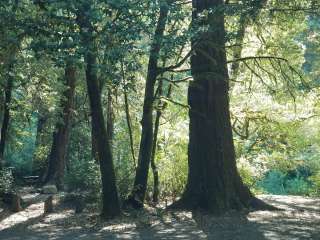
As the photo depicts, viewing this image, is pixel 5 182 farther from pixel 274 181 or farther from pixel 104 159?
pixel 274 181

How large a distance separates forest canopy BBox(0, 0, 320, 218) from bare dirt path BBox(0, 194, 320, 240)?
2.25 feet

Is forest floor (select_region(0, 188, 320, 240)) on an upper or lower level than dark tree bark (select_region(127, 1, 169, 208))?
lower

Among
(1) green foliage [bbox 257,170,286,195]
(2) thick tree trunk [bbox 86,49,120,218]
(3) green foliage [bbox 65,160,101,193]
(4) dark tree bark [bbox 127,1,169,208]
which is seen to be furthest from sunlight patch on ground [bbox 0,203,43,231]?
(1) green foliage [bbox 257,170,286,195]

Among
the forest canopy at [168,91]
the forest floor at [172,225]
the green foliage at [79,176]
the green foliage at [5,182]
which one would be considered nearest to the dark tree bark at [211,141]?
the forest canopy at [168,91]

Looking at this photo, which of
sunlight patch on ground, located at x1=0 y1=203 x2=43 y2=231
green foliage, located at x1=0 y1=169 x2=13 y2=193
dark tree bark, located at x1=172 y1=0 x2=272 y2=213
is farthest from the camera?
green foliage, located at x1=0 y1=169 x2=13 y2=193

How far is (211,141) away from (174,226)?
282cm

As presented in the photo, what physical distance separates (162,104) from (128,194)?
9.44 feet

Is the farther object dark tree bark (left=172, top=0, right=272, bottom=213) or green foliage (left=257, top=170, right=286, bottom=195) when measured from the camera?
green foliage (left=257, top=170, right=286, bottom=195)

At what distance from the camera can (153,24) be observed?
10758 mm

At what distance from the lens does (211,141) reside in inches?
551

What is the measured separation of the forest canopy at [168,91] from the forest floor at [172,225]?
0.65m

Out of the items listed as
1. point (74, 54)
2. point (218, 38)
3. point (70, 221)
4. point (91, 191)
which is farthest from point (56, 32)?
point (91, 191)

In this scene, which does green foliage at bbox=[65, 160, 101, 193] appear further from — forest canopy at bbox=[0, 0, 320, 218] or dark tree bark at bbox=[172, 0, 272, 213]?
dark tree bark at bbox=[172, 0, 272, 213]

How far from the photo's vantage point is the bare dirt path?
36.0 feet
